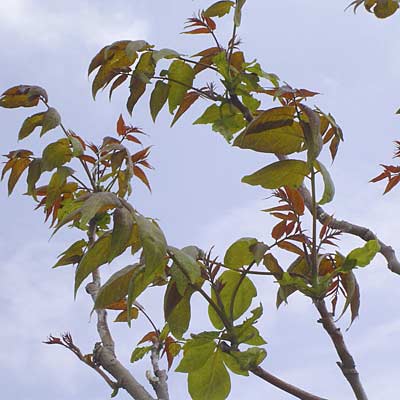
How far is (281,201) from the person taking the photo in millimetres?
788

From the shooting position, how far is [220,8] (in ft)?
2.77

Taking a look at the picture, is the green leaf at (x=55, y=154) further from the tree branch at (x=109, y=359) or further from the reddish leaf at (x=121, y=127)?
the reddish leaf at (x=121, y=127)

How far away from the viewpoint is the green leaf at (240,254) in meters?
0.73

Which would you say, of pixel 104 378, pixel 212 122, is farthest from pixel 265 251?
pixel 104 378

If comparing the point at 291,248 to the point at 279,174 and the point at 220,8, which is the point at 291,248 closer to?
the point at 279,174

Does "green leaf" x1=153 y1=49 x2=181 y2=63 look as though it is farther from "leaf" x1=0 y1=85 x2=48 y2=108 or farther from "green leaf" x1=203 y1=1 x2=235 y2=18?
"leaf" x1=0 y1=85 x2=48 y2=108

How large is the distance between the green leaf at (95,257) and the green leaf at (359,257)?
0.24 metres

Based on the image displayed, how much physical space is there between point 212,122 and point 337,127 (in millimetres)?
158

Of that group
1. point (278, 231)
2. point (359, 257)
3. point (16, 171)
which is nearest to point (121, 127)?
point (16, 171)

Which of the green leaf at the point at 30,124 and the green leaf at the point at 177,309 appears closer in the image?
the green leaf at the point at 177,309

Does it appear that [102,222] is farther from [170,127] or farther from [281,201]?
[281,201]

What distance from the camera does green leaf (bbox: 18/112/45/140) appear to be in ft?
3.47

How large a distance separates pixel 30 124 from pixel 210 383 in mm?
522

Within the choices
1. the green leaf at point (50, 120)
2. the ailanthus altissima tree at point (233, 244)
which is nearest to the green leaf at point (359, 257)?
the ailanthus altissima tree at point (233, 244)
